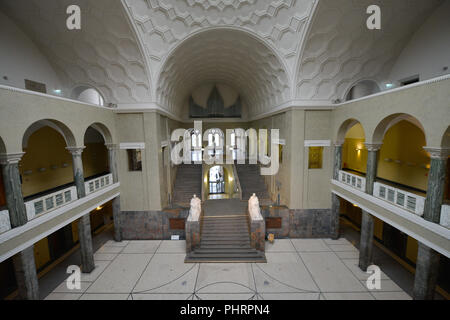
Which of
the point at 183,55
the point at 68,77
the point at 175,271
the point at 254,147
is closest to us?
the point at 175,271

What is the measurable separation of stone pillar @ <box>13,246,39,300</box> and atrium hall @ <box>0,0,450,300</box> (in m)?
0.05

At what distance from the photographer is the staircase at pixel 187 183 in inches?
606

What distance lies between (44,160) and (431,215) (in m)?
16.4

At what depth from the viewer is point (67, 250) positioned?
11.9m

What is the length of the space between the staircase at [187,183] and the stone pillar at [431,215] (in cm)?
1178

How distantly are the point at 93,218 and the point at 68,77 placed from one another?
28.6 ft

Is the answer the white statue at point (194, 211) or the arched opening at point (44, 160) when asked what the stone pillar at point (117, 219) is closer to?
the arched opening at point (44, 160)

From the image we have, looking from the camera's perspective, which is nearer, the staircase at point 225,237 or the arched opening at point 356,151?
the staircase at point 225,237

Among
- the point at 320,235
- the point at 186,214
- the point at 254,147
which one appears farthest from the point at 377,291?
the point at 254,147

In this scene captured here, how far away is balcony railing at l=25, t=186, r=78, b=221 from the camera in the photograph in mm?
7067

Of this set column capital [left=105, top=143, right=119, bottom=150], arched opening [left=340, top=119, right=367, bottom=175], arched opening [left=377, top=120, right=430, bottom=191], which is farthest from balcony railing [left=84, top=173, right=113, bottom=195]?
arched opening [left=377, top=120, right=430, bottom=191]

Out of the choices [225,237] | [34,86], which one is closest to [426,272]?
[225,237]

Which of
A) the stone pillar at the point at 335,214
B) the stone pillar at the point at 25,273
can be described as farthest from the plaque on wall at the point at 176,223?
the stone pillar at the point at 335,214

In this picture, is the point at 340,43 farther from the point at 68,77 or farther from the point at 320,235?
the point at 68,77
